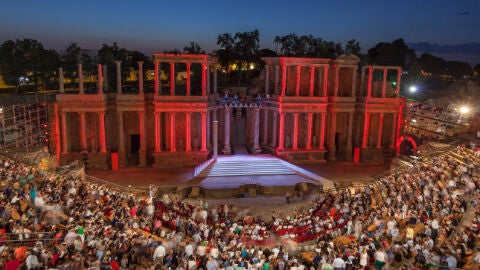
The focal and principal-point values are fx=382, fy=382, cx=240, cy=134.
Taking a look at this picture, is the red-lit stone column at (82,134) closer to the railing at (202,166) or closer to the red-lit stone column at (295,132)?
the railing at (202,166)

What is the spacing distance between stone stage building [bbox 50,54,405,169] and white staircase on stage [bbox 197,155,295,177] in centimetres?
241

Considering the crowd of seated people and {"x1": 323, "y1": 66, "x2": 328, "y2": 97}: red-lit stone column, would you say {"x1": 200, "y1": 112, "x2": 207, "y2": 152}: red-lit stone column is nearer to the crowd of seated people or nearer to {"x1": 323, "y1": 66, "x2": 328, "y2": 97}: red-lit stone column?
{"x1": 323, "y1": 66, "x2": 328, "y2": 97}: red-lit stone column

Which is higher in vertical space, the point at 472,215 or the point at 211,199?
the point at 472,215

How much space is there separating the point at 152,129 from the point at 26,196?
20699mm

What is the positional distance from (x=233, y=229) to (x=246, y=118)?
24.3m

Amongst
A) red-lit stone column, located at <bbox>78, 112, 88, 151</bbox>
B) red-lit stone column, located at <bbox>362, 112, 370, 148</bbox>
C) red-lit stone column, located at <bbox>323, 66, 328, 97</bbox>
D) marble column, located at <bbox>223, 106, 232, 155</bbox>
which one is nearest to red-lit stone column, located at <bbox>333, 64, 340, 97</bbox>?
red-lit stone column, located at <bbox>323, 66, 328, 97</bbox>

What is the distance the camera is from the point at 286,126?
40.4 meters

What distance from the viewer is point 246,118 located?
143 feet

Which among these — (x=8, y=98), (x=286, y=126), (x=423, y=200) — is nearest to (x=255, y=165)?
→ (x=286, y=126)

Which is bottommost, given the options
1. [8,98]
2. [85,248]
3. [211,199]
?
[211,199]

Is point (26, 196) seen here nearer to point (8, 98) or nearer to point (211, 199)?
point (211, 199)

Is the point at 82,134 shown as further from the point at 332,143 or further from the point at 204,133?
the point at 332,143

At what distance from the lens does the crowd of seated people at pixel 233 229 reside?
14672 mm

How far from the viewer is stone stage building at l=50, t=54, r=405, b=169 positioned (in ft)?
118
